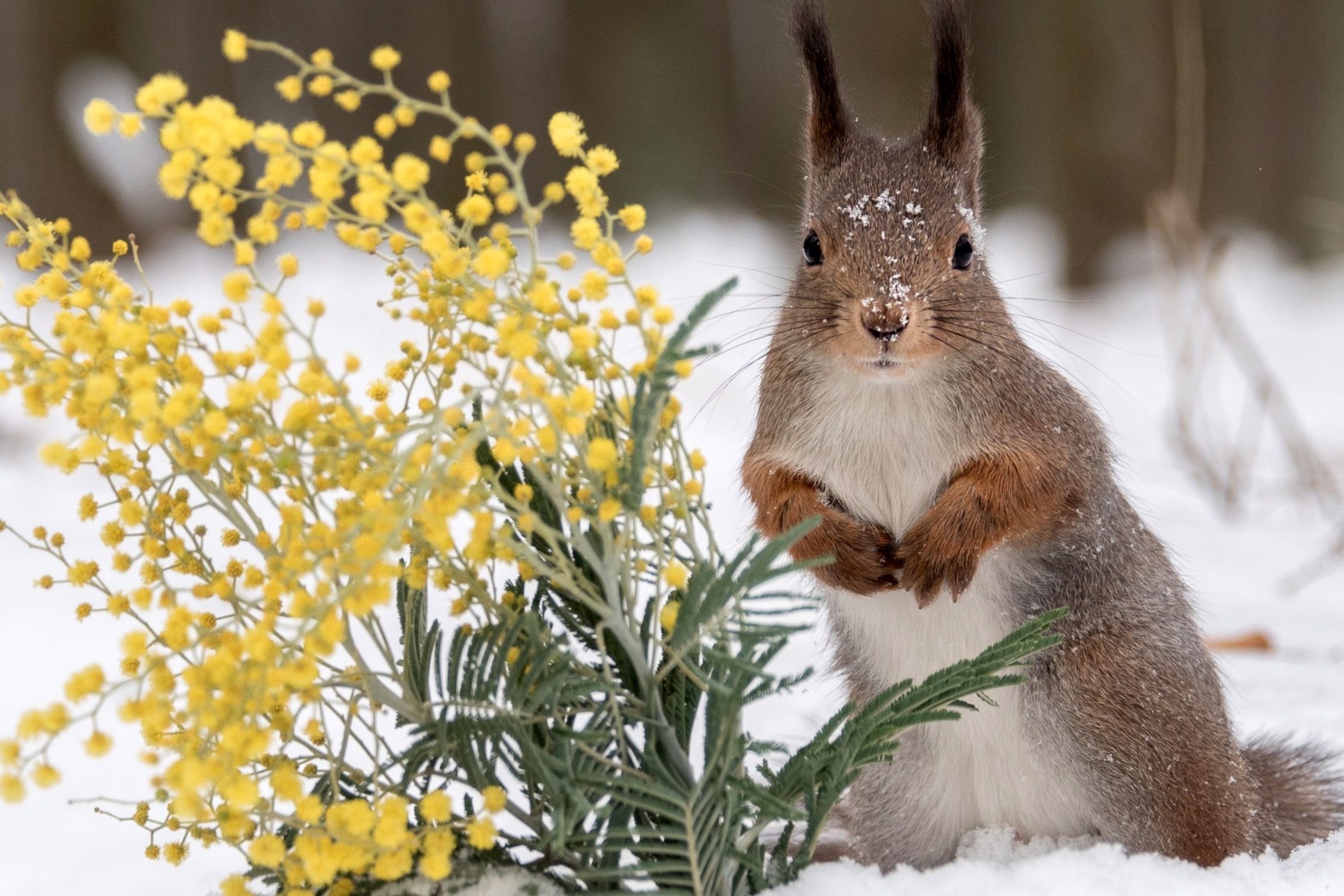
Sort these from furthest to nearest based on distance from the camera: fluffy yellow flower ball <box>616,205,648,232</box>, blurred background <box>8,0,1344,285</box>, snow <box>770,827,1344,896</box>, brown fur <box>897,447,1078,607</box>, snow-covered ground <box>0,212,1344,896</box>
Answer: blurred background <box>8,0,1344,285</box> < brown fur <box>897,447,1078,607</box> < snow-covered ground <box>0,212,1344,896</box> < snow <box>770,827,1344,896</box> < fluffy yellow flower ball <box>616,205,648,232</box>

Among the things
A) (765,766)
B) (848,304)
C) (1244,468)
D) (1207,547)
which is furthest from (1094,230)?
(765,766)

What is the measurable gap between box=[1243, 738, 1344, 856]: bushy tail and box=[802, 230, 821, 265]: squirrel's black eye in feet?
3.43

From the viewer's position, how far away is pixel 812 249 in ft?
6.86

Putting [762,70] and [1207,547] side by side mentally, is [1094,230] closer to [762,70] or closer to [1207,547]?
[1207,547]

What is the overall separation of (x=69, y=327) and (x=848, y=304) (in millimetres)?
1042

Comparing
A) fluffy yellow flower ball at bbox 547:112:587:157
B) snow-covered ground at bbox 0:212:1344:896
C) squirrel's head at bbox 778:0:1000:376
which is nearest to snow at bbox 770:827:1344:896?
snow-covered ground at bbox 0:212:1344:896

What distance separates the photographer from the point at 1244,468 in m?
4.88

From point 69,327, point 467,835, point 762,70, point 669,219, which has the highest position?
point 762,70

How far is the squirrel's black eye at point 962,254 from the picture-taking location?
2021mm

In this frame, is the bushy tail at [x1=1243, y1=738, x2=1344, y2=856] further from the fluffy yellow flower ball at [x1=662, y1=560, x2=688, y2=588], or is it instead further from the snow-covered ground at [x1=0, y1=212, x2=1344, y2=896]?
the fluffy yellow flower ball at [x1=662, y1=560, x2=688, y2=588]

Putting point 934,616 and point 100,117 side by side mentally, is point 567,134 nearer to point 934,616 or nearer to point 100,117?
point 100,117

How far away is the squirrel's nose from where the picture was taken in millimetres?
1821

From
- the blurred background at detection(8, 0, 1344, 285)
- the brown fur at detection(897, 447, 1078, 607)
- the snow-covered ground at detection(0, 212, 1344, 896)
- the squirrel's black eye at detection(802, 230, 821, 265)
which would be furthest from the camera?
the blurred background at detection(8, 0, 1344, 285)

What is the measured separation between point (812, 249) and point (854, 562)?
540mm
